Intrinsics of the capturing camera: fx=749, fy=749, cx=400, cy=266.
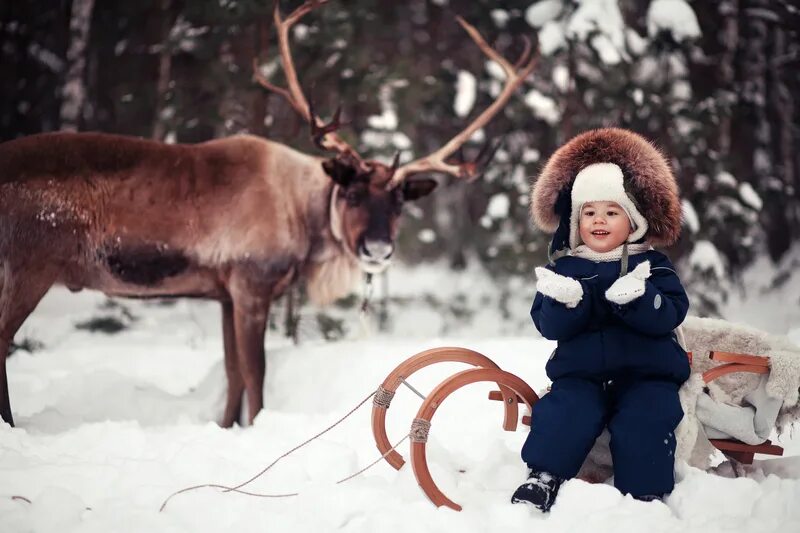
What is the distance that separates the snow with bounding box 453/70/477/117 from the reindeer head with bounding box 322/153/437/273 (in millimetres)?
2308

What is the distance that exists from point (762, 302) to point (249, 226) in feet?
11.6

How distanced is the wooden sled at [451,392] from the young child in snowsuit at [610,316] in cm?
12

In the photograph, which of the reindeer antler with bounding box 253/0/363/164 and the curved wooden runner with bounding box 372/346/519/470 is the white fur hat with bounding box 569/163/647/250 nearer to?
the curved wooden runner with bounding box 372/346/519/470

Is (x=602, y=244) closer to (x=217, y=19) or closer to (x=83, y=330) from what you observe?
(x=217, y=19)

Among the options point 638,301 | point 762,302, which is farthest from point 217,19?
point 762,302

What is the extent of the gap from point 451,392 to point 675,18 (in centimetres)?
363

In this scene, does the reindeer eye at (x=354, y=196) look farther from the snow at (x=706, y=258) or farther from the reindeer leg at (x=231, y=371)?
the snow at (x=706, y=258)

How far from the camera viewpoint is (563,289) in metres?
1.83

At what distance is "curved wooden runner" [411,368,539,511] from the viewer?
184 centimetres

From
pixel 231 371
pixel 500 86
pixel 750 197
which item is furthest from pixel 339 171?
pixel 750 197

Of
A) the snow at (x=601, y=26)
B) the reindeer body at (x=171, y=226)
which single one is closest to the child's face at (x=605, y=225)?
the reindeer body at (x=171, y=226)

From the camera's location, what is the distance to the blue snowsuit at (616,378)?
1.81m

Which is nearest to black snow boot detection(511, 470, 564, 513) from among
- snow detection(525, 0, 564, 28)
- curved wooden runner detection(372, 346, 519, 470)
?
curved wooden runner detection(372, 346, 519, 470)

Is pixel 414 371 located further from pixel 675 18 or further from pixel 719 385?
pixel 675 18
